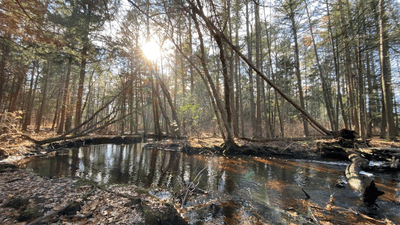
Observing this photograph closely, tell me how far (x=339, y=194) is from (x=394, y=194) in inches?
53.9

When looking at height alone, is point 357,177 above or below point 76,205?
below

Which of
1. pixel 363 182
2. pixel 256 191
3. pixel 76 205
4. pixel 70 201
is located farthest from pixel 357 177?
pixel 70 201

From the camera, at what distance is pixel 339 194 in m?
4.14

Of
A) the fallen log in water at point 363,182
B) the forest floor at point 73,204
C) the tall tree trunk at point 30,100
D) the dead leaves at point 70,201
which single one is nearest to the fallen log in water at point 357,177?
the fallen log in water at point 363,182

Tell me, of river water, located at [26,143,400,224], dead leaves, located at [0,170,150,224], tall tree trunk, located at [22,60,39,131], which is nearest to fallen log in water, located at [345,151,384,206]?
river water, located at [26,143,400,224]

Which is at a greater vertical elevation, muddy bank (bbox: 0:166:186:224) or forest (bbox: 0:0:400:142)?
forest (bbox: 0:0:400:142)

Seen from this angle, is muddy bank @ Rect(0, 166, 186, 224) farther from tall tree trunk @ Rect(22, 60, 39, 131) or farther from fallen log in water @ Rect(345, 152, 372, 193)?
tall tree trunk @ Rect(22, 60, 39, 131)

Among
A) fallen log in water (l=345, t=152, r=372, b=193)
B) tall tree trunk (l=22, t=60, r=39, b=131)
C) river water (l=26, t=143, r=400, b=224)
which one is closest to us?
river water (l=26, t=143, r=400, b=224)

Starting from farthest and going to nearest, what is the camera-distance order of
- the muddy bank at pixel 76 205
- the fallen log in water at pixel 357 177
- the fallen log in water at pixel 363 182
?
the fallen log in water at pixel 357 177, the fallen log in water at pixel 363 182, the muddy bank at pixel 76 205

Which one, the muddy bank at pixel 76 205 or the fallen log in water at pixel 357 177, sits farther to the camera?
the fallen log in water at pixel 357 177

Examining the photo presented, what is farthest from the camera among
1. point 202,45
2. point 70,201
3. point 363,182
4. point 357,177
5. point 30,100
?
point 30,100

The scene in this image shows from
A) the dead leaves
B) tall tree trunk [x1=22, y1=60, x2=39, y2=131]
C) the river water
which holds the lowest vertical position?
the river water

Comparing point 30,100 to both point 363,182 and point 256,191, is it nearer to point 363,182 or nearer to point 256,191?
point 256,191

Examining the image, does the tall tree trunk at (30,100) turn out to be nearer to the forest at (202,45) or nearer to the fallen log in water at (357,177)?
the forest at (202,45)
